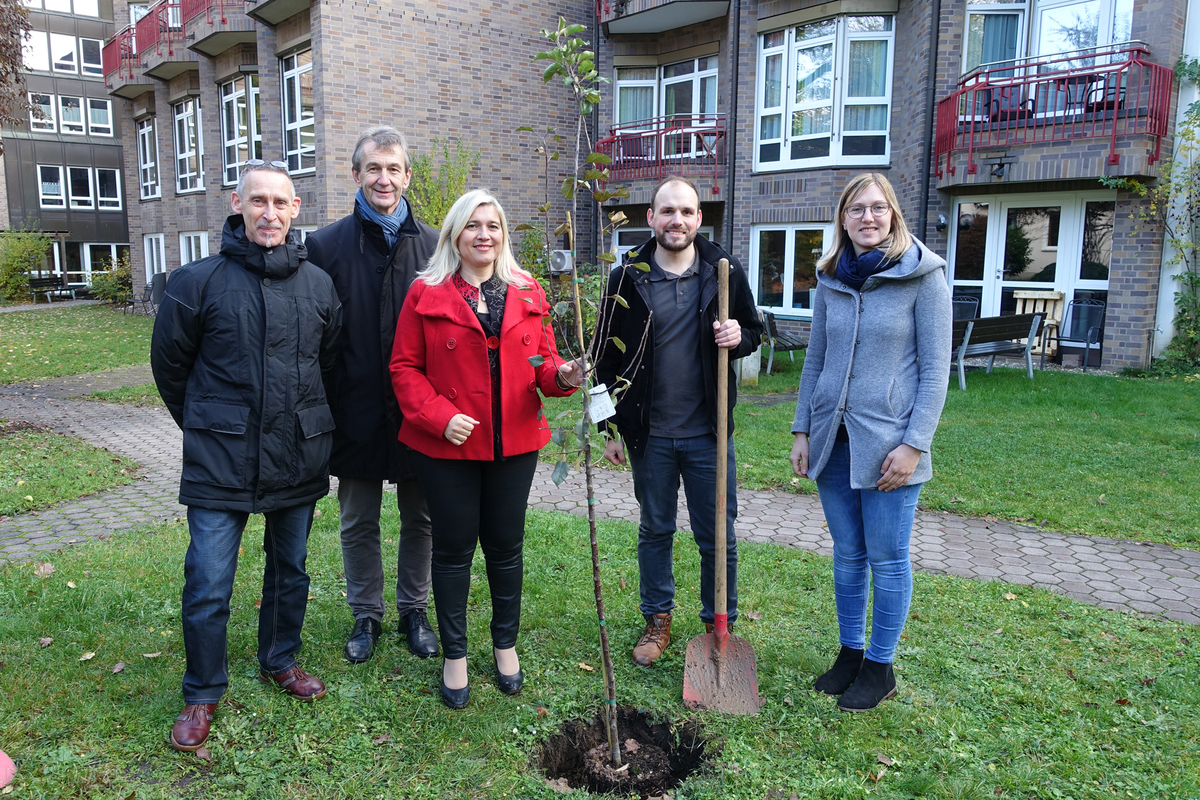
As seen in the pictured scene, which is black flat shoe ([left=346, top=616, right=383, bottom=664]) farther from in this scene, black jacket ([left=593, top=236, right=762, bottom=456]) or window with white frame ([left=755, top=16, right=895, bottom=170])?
window with white frame ([left=755, top=16, right=895, bottom=170])

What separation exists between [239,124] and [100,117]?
70.8ft

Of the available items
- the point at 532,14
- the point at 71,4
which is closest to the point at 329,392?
the point at 532,14

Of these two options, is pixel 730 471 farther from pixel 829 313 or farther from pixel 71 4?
pixel 71 4

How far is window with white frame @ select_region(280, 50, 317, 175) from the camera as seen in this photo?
55.3ft

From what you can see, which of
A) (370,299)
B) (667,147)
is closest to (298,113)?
(667,147)

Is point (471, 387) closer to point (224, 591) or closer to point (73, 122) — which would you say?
point (224, 591)

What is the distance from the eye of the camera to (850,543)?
10.8 ft

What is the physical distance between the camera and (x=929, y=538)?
5.48m

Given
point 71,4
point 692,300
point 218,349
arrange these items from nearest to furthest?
point 218,349
point 692,300
point 71,4

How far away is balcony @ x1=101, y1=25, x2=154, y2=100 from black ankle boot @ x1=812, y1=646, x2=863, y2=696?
27044mm

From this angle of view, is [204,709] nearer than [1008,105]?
Yes

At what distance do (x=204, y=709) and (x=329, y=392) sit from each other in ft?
4.40

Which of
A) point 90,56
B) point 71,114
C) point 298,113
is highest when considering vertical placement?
point 90,56

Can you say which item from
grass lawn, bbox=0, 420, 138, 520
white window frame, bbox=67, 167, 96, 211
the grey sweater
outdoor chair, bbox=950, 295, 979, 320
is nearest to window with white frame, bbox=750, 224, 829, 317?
outdoor chair, bbox=950, 295, 979, 320
